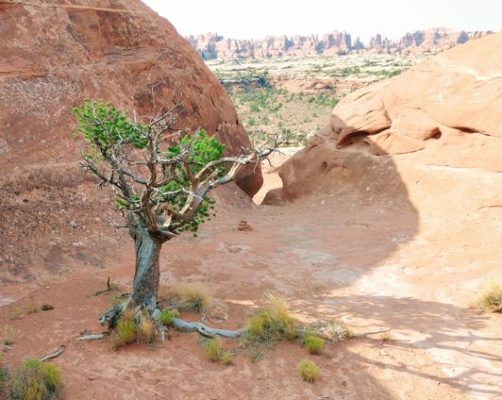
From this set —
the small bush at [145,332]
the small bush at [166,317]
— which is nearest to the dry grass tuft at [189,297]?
the small bush at [166,317]

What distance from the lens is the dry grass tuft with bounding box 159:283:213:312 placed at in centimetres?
744

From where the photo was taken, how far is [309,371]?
5570 mm

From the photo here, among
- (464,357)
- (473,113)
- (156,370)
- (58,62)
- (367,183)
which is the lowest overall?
(367,183)

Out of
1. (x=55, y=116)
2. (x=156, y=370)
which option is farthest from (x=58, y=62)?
(x=156, y=370)

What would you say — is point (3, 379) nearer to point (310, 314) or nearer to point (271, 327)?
point (271, 327)

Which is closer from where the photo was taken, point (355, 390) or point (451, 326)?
point (355, 390)

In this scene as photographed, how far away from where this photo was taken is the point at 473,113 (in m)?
13.5

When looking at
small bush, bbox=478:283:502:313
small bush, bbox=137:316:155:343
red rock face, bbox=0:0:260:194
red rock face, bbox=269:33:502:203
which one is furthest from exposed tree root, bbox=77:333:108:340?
red rock face, bbox=269:33:502:203

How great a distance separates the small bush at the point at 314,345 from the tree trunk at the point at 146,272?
2.35 m

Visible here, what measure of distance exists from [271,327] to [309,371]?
1076mm

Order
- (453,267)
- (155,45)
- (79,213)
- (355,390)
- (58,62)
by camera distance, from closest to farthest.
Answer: (355,390) → (453,267) → (79,213) → (58,62) → (155,45)

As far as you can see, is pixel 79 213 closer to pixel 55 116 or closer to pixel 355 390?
pixel 55 116

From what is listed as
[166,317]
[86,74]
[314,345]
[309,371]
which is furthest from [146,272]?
[86,74]

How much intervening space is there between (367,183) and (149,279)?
10.2 m
